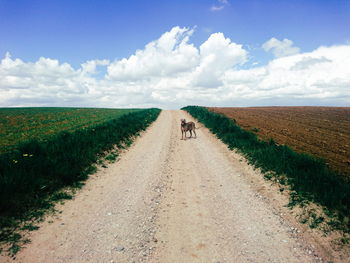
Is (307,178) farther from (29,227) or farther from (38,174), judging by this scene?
(38,174)

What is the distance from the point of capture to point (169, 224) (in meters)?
4.90

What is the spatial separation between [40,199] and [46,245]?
1970mm

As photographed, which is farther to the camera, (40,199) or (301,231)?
(40,199)

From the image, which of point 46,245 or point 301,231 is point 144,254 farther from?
point 301,231

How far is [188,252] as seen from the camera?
397 centimetres

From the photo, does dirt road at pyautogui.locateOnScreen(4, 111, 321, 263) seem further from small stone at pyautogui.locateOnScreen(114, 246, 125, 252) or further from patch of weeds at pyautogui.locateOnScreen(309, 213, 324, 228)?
patch of weeds at pyautogui.locateOnScreen(309, 213, 324, 228)

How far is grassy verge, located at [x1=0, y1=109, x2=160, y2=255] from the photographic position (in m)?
5.00

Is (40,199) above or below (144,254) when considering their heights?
above

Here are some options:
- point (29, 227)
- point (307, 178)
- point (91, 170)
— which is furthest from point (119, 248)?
point (307, 178)

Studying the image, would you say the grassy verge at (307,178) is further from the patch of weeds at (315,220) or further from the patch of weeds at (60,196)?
the patch of weeds at (60,196)

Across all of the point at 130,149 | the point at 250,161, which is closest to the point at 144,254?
the point at 250,161

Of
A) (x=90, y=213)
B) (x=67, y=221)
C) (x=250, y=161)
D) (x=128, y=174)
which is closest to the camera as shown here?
(x=67, y=221)

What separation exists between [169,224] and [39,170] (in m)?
4.91

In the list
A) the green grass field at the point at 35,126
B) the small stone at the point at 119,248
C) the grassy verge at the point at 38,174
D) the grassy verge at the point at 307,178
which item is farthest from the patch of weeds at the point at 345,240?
the green grass field at the point at 35,126
